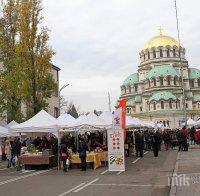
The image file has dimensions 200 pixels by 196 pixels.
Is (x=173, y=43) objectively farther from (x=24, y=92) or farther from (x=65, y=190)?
(x=65, y=190)

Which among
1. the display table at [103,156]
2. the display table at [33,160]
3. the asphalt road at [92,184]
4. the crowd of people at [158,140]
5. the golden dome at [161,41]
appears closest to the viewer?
the asphalt road at [92,184]

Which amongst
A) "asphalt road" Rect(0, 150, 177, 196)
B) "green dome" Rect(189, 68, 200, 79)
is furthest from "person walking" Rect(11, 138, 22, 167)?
"green dome" Rect(189, 68, 200, 79)

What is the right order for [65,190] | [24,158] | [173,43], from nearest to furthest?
[65,190] → [24,158] → [173,43]

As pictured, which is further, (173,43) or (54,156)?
(173,43)

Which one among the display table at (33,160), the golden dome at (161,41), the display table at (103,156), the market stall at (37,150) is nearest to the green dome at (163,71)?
the golden dome at (161,41)

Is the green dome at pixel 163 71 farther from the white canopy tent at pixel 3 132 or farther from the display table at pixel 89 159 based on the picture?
the display table at pixel 89 159

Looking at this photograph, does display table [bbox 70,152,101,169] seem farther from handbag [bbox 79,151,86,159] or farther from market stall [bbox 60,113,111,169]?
handbag [bbox 79,151,86,159]

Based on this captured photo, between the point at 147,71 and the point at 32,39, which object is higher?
the point at 147,71

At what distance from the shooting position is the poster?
23.1 meters

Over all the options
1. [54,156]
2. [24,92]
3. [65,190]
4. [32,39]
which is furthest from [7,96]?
[65,190]

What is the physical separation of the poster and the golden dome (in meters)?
102

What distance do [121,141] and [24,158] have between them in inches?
217

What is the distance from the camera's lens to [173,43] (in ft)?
410

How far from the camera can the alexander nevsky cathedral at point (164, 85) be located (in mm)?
121562
